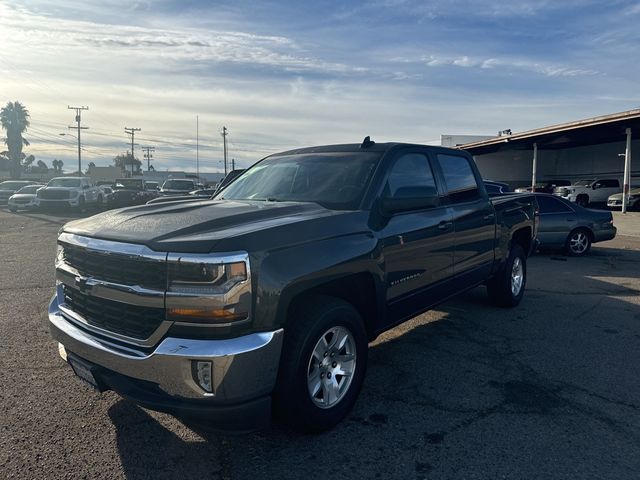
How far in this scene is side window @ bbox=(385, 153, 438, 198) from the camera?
3.99m

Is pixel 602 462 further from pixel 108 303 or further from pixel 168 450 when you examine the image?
pixel 108 303

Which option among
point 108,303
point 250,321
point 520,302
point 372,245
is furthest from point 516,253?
point 108,303

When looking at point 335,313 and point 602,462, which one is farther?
point 335,313

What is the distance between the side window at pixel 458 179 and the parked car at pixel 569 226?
6530 mm

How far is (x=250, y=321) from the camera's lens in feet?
9.13

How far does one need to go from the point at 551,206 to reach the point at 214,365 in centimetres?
1059

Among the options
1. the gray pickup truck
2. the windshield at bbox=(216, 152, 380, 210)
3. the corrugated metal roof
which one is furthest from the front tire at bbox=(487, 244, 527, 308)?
the corrugated metal roof

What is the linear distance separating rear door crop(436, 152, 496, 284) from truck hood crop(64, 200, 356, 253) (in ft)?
5.71

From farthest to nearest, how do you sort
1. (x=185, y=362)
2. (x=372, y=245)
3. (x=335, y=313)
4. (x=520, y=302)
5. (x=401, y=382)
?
(x=520, y=302) → (x=401, y=382) → (x=372, y=245) → (x=335, y=313) → (x=185, y=362)

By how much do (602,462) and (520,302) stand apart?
4142 mm

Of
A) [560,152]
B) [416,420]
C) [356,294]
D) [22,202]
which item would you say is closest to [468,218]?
[356,294]

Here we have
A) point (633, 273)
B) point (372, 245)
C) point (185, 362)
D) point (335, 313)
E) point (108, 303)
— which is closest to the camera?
point (185, 362)

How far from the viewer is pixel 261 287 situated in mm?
2807

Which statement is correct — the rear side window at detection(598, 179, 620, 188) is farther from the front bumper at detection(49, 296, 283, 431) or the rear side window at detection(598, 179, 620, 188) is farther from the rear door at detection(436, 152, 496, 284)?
the front bumper at detection(49, 296, 283, 431)
